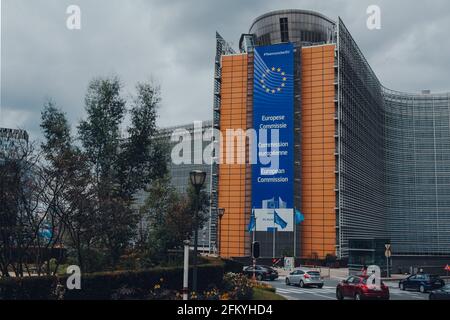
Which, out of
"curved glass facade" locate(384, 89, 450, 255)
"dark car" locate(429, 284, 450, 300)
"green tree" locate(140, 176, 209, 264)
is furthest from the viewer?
"curved glass facade" locate(384, 89, 450, 255)

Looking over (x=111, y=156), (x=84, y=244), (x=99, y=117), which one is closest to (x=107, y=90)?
(x=99, y=117)

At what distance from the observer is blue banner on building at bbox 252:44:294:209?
249 feet

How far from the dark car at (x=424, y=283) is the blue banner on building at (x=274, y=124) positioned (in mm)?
38132

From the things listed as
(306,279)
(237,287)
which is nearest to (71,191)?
(237,287)

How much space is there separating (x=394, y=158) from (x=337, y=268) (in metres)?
48.3

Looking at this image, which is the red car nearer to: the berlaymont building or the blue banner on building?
the berlaymont building

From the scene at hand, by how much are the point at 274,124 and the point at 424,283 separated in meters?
45.4

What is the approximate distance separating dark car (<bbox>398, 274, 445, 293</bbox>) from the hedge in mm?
17801

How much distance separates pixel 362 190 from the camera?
8712 centimetres

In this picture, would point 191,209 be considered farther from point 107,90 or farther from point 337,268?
point 337,268

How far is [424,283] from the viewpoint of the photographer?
3541cm

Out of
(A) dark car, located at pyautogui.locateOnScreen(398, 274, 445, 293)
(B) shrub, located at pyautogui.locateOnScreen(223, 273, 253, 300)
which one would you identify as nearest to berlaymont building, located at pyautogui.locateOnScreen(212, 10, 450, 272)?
(A) dark car, located at pyautogui.locateOnScreen(398, 274, 445, 293)

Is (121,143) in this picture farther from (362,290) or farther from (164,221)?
(362,290)

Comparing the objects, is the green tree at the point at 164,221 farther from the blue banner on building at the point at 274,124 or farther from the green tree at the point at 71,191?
the blue banner on building at the point at 274,124
